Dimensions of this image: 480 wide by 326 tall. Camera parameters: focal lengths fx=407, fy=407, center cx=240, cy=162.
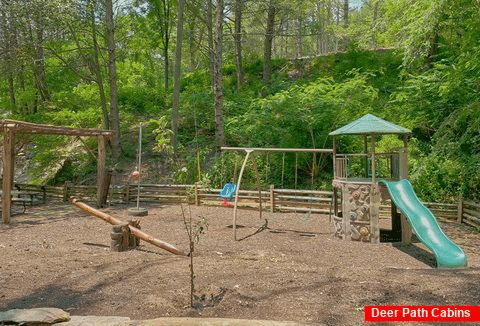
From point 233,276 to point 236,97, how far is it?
18.0 meters

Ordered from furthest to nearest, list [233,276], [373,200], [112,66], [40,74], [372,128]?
[40,74] < [112,66] < [372,128] < [373,200] < [233,276]

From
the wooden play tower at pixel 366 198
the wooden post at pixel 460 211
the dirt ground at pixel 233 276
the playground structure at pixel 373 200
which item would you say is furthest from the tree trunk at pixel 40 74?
the wooden post at pixel 460 211

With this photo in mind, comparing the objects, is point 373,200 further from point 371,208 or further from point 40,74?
point 40,74

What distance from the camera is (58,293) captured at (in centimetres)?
548

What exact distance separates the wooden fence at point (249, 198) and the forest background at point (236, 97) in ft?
2.49

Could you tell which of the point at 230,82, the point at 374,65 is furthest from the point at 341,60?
the point at 230,82

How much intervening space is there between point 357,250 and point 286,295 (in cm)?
446

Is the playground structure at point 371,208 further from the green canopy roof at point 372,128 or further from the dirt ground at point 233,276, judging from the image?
the dirt ground at point 233,276

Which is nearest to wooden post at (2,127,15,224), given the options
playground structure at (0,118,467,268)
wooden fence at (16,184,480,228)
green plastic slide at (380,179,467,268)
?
playground structure at (0,118,467,268)

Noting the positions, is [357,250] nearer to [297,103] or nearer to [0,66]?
[297,103]

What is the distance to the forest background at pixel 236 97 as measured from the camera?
13.8 m

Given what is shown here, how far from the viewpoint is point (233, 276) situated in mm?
5938

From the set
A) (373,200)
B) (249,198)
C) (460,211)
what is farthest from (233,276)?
(249,198)

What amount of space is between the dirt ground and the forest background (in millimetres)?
4228
